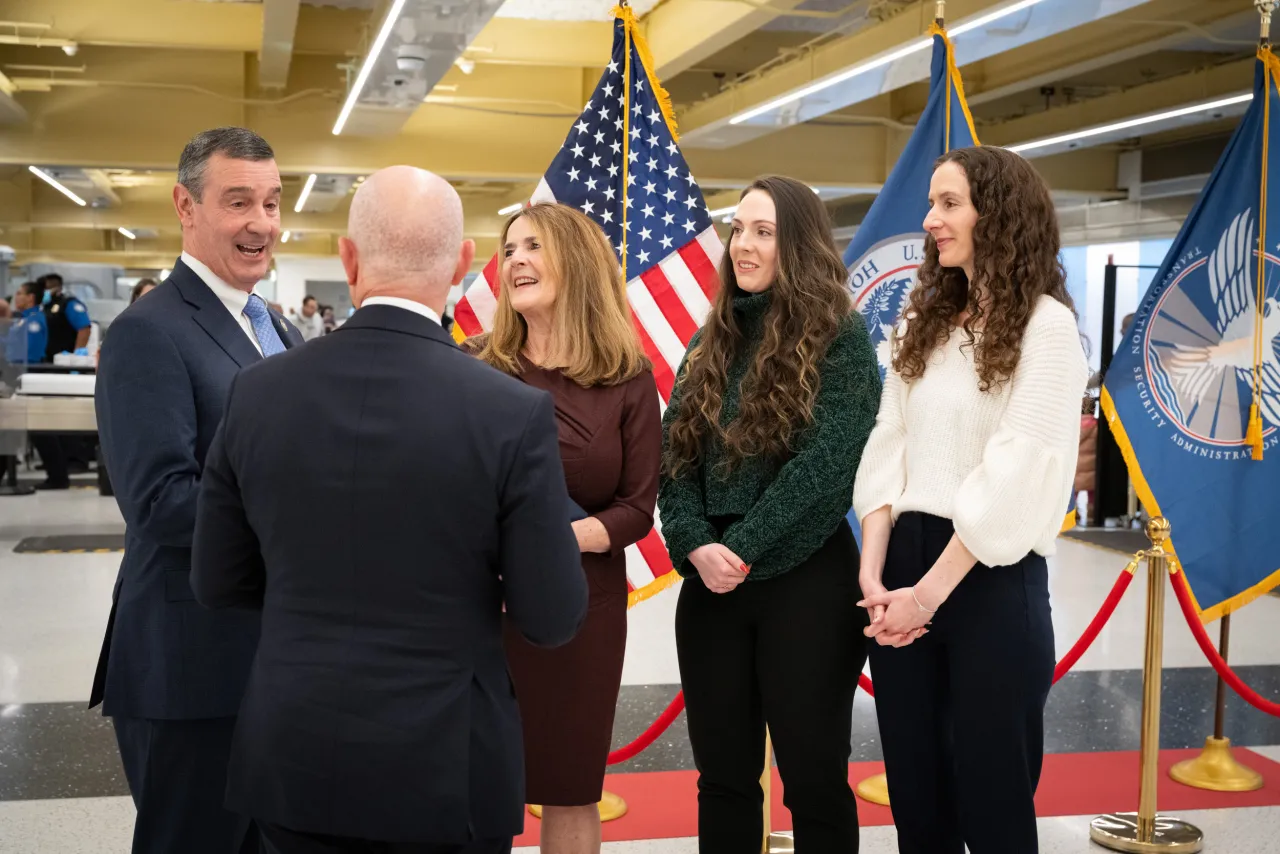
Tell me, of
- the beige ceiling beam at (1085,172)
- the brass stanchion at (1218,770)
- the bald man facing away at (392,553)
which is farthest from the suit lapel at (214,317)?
the beige ceiling beam at (1085,172)

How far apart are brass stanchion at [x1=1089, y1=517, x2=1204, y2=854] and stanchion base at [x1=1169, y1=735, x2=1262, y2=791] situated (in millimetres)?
474

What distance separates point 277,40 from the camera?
9.03 meters

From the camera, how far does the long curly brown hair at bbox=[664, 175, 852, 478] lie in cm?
247

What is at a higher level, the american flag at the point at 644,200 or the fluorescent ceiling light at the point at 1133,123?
the fluorescent ceiling light at the point at 1133,123

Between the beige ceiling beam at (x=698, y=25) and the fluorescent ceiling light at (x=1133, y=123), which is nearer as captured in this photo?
the beige ceiling beam at (x=698, y=25)

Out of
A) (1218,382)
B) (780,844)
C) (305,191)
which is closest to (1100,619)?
(1218,382)

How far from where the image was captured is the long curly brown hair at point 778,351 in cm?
247

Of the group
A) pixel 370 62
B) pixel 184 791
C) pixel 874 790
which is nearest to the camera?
pixel 184 791

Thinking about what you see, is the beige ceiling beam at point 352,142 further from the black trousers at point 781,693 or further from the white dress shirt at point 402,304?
the white dress shirt at point 402,304

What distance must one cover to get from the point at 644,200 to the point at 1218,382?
77.3 inches

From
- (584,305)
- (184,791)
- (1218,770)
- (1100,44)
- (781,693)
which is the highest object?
(1100,44)

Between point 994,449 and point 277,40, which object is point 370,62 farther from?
point 994,449

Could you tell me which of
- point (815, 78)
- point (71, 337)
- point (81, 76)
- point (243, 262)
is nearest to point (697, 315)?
point (243, 262)

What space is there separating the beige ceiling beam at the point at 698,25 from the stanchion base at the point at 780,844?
5.85 meters
